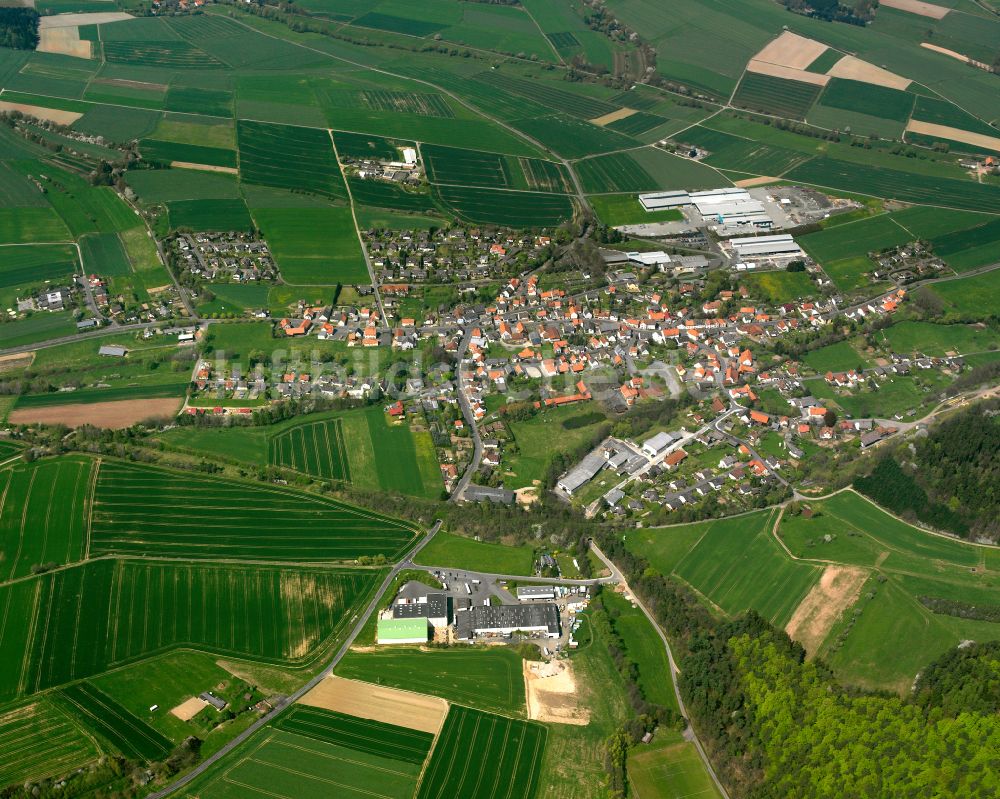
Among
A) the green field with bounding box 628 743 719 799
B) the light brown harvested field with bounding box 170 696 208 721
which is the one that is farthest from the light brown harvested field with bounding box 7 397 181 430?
the green field with bounding box 628 743 719 799

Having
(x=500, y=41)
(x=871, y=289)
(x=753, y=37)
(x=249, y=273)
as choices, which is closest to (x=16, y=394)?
(x=249, y=273)

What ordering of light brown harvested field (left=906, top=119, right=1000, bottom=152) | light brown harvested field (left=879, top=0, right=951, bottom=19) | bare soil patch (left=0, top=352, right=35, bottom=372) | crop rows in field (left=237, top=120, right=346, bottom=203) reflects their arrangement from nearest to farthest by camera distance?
1. bare soil patch (left=0, top=352, right=35, bottom=372)
2. crop rows in field (left=237, top=120, right=346, bottom=203)
3. light brown harvested field (left=906, top=119, right=1000, bottom=152)
4. light brown harvested field (left=879, top=0, right=951, bottom=19)

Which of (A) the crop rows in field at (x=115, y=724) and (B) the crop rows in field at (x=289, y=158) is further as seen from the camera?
(B) the crop rows in field at (x=289, y=158)

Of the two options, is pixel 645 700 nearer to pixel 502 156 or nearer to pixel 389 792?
pixel 389 792

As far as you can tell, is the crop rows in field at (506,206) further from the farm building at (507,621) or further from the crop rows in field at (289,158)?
the farm building at (507,621)

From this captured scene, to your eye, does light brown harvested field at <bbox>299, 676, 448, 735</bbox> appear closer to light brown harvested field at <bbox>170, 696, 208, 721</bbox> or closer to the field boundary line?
light brown harvested field at <bbox>170, 696, 208, 721</bbox>

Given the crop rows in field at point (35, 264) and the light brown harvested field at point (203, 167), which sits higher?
the light brown harvested field at point (203, 167)

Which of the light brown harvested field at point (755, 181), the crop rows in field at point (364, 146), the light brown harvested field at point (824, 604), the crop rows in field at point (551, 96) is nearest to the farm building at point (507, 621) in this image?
the light brown harvested field at point (824, 604)
